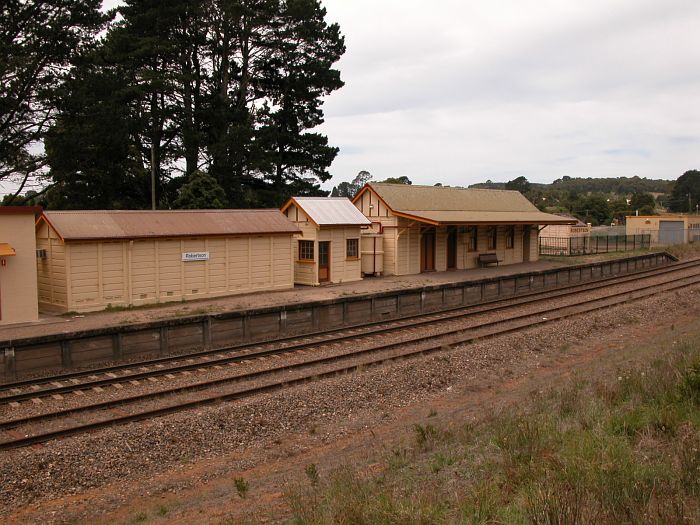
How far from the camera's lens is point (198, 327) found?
50.0 feet

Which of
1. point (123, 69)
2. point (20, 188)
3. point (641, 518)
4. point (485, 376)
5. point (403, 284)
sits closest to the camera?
point (641, 518)

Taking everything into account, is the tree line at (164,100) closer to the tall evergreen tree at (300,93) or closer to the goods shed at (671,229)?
the tall evergreen tree at (300,93)

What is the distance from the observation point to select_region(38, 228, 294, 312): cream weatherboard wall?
18844 mm

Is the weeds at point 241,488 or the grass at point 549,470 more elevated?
the grass at point 549,470

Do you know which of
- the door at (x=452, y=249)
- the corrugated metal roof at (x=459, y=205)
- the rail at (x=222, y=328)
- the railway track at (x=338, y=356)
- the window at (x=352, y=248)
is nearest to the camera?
Result: the railway track at (x=338, y=356)

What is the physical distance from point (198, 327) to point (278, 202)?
2357cm

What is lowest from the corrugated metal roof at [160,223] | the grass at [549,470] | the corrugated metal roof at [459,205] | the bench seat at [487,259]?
the grass at [549,470]

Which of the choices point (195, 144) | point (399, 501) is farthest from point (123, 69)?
point (399, 501)

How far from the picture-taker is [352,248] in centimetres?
2725

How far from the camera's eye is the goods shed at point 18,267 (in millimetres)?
16719

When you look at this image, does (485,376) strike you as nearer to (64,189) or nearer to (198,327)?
(198,327)

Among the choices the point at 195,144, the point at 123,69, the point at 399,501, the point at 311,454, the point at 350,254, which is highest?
the point at 123,69

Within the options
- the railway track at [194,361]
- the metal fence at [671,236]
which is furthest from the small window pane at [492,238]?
the metal fence at [671,236]

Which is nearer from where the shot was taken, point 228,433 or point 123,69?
point 228,433
